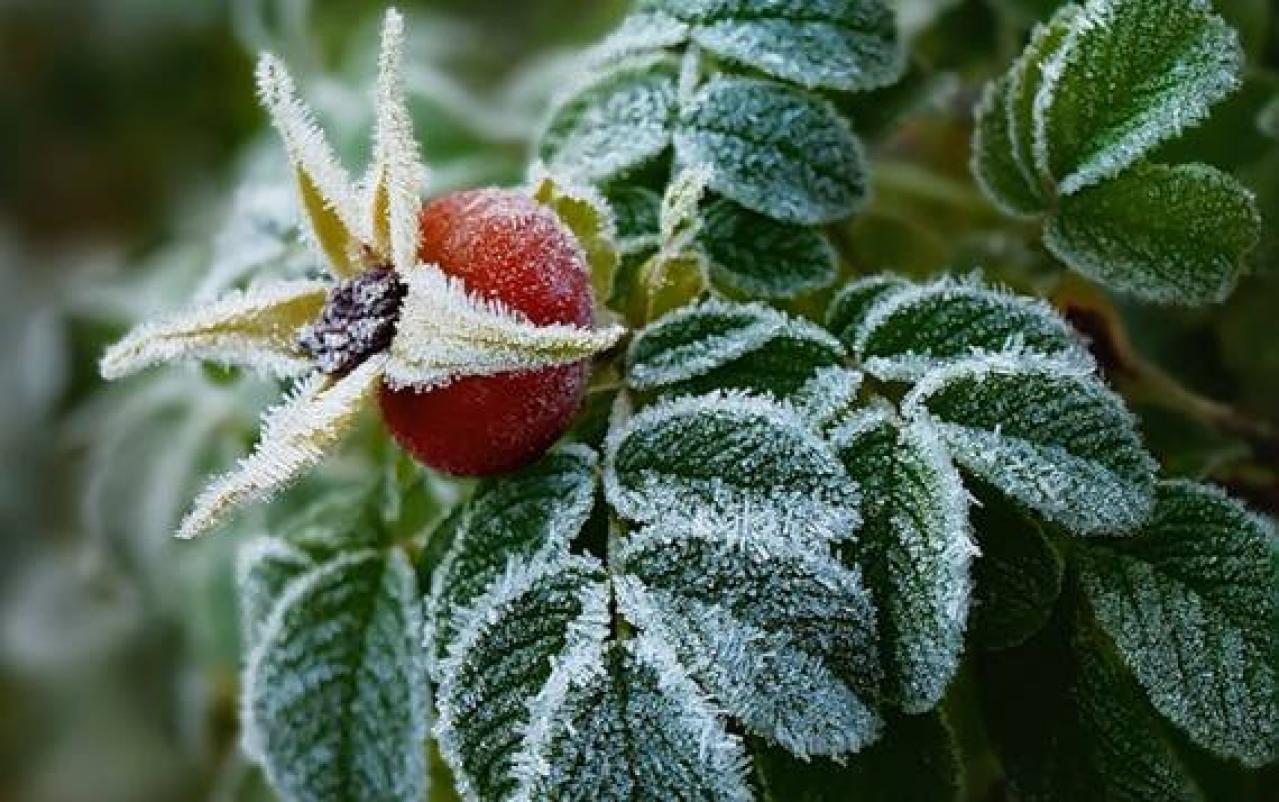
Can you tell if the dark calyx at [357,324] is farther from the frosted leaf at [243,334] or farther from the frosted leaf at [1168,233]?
the frosted leaf at [1168,233]

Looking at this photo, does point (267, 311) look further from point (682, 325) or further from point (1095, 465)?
point (1095, 465)

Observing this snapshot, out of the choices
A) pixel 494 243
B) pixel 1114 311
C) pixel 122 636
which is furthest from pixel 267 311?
pixel 122 636

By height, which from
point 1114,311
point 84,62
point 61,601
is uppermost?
point 1114,311

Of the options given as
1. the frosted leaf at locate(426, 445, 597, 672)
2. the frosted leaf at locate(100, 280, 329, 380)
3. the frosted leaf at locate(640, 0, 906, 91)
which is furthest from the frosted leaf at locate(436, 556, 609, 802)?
the frosted leaf at locate(640, 0, 906, 91)

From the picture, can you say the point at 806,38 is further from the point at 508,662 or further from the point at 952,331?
the point at 508,662

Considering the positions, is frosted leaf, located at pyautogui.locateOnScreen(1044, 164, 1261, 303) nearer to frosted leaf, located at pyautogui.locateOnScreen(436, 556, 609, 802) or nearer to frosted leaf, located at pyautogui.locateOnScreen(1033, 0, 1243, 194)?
frosted leaf, located at pyautogui.locateOnScreen(1033, 0, 1243, 194)

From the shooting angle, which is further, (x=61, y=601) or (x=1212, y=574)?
(x=61, y=601)
